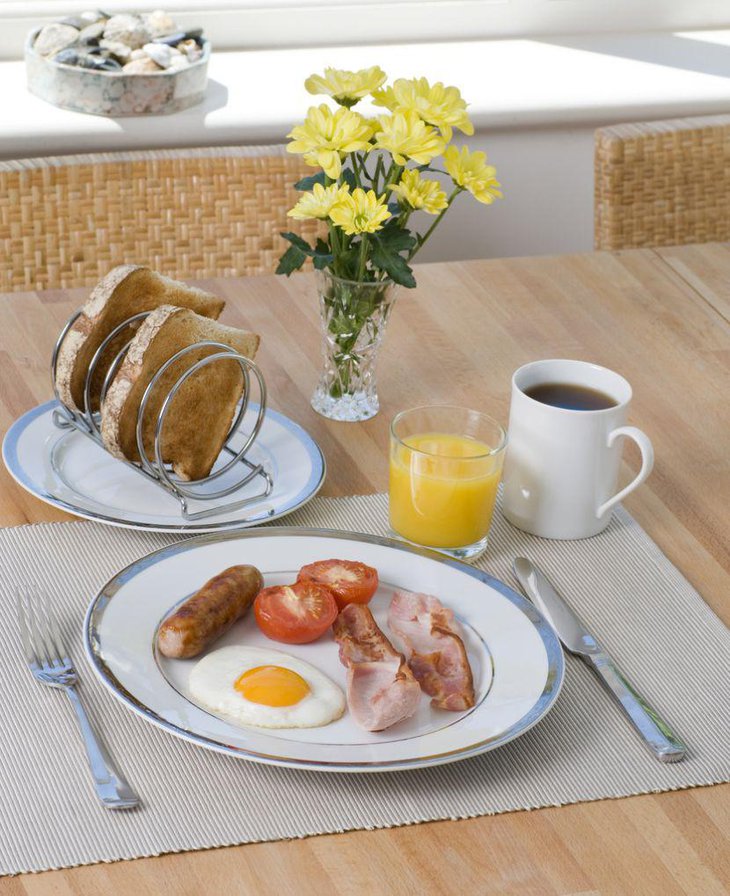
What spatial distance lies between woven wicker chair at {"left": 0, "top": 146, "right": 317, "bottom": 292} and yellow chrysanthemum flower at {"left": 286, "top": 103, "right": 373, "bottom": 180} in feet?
2.24

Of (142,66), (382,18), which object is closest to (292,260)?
(142,66)

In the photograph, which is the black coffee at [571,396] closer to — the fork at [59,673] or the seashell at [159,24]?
the fork at [59,673]

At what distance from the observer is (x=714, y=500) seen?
119cm

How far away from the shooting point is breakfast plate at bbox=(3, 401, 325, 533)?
1.07 metres

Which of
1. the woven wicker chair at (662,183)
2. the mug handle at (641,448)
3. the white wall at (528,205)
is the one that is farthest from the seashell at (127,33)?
the mug handle at (641,448)

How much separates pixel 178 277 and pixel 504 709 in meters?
1.12

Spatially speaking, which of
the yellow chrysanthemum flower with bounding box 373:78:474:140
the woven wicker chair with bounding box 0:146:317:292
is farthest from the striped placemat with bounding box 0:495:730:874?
the woven wicker chair with bounding box 0:146:317:292

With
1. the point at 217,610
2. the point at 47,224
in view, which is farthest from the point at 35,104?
the point at 217,610

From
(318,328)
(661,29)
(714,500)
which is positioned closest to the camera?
(714,500)

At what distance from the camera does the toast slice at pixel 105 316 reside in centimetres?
114

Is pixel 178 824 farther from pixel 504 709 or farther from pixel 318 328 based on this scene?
pixel 318 328

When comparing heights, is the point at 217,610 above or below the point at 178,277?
above

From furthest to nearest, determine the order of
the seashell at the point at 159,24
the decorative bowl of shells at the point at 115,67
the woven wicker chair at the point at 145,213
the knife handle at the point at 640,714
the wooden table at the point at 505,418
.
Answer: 1. the seashell at the point at 159,24
2. the decorative bowl of shells at the point at 115,67
3. the woven wicker chair at the point at 145,213
4. the knife handle at the point at 640,714
5. the wooden table at the point at 505,418

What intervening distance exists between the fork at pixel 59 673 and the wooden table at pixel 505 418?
56 mm
